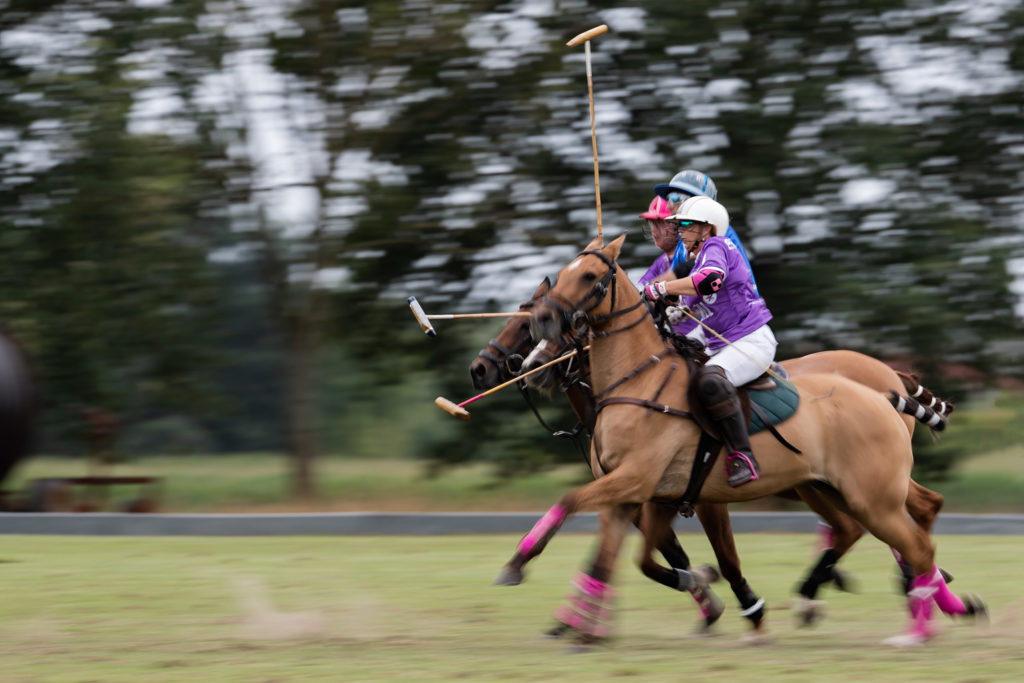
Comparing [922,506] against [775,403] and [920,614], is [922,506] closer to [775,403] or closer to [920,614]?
[920,614]

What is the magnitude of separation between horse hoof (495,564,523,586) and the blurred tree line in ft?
29.1

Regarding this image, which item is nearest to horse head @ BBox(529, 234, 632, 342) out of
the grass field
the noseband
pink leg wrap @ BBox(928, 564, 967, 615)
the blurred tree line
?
the noseband

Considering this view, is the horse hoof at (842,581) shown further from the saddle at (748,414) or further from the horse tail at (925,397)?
the saddle at (748,414)

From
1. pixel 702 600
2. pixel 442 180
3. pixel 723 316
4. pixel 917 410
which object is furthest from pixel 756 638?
pixel 442 180

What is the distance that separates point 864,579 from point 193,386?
9432mm

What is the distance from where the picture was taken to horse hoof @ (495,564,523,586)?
598 cm

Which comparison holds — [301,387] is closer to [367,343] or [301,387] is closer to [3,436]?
[367,343]

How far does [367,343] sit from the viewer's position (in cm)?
1546

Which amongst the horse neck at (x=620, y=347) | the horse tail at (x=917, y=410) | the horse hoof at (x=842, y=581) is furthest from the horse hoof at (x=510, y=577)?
the horse tail at (x=917, y=410)

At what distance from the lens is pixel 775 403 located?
6664 millimetres

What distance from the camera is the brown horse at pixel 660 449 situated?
623cm

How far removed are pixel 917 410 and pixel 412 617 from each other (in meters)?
3.30

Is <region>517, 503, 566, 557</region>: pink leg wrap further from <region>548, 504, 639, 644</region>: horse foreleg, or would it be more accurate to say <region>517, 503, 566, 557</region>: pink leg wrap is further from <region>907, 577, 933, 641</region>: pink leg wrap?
<region>907, 577, 933, 641</region>: pink leg wrap

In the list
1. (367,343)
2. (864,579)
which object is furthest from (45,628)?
(367,343)
